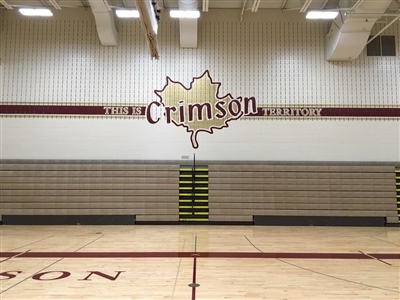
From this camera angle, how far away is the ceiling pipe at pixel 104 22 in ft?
28.6

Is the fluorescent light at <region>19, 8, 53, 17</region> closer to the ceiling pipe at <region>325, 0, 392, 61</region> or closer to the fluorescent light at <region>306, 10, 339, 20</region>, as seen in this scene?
the fluorescent light at <region>306, 10, 339, 20</region>

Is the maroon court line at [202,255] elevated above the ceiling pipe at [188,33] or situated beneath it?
situated beneath

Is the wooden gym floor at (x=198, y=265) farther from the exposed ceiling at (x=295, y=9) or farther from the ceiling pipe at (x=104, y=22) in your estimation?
the ceiling pipe at (x=104, y=22)

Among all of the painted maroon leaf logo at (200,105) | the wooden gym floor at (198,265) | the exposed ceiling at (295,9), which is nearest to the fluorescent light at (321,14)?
the exposed ceiling at (295,9)

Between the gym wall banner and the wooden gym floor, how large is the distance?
3.48 meters

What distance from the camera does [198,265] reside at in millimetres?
4527

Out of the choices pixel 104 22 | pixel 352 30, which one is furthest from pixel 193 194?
pixel 352 30

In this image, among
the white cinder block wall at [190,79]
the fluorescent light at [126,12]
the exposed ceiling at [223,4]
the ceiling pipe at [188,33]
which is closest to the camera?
the fluorescent light at [126,12]

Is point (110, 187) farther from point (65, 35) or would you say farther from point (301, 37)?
point (301, 37)

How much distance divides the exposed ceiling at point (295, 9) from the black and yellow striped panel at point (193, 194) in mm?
3378

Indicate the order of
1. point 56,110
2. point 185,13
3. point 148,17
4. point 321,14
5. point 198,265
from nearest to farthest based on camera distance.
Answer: point 198,265
point 148,17
point 321,14
point 185,13
point 56,110

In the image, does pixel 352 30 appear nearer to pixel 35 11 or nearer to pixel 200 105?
pixel 200 105

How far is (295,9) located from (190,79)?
11.9 ft

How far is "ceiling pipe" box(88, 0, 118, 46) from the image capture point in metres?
8.71
